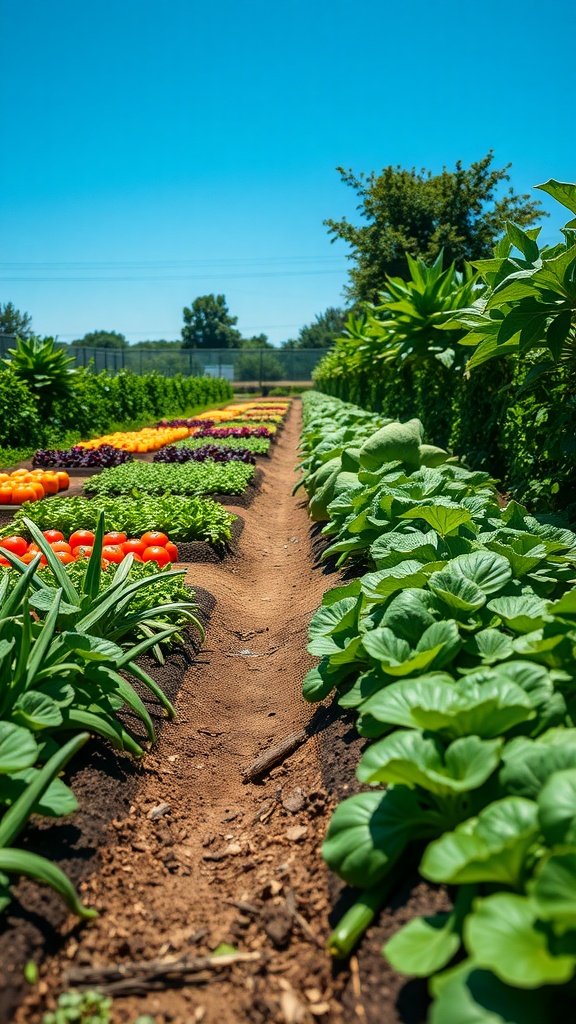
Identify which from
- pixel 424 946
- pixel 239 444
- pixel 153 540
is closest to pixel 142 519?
pixel 153 540

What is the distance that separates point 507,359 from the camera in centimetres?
553

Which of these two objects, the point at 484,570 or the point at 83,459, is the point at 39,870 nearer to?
the point at 484,570

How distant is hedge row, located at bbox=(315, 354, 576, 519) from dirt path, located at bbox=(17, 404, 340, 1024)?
1784 mm

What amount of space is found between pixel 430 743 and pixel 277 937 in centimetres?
69

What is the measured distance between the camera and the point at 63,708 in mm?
2420

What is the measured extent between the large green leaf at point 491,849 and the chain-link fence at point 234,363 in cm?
5100

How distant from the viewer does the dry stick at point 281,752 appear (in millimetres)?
3041

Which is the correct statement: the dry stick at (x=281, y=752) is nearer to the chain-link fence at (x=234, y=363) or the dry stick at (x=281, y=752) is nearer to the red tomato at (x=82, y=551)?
the red tomato at (x=82, y=551)

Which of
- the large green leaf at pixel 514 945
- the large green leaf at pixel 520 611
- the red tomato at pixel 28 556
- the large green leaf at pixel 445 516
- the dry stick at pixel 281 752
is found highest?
the large green leaf at pixel 445 516

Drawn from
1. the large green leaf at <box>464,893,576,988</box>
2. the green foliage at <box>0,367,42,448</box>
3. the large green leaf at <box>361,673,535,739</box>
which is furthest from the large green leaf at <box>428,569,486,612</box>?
the green foliage at <box>0,367,42,448</box>

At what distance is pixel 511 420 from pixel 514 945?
14.9 feet

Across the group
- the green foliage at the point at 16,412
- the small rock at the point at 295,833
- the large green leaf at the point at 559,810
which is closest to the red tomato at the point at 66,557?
the small rock at the point at 295,833

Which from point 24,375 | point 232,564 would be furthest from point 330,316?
point 232,564

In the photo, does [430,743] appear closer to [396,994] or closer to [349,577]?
[396,994]
